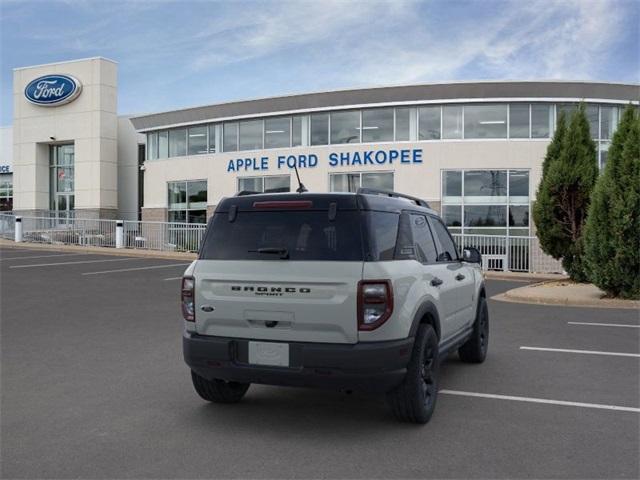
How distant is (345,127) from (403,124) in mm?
2463

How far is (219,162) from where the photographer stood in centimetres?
2947

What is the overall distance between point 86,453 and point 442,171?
22.0m

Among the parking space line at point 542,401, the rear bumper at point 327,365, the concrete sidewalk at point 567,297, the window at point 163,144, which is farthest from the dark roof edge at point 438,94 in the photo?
the rear bumper at point 327,365

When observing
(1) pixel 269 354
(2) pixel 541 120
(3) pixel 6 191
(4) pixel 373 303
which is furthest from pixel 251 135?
(4) pixel 373 303

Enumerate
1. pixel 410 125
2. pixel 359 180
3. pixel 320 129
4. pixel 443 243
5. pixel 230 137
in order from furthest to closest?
pixel 230 137, pixel 320 129, pixel 359 180, pixel 410 125, pixel 443 243

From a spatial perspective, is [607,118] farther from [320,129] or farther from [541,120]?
[320,129]

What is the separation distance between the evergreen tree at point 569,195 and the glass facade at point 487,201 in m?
7.81

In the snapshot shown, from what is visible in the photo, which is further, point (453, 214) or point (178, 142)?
point (178, 142)

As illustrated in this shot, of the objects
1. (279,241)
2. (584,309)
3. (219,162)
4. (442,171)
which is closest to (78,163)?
(219,162)

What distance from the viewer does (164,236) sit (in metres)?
26.5

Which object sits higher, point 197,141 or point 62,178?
point 197,141

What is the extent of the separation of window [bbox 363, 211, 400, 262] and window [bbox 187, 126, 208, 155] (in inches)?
1034

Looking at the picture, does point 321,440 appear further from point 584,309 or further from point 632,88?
point 632,88

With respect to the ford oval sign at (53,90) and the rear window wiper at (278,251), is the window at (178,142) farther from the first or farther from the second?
the rear window wiper at (278,251)
